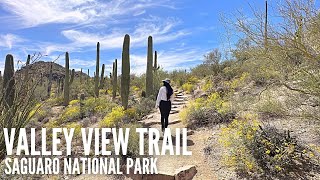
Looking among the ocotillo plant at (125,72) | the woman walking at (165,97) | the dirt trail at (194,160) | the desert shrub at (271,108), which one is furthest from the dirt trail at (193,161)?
the ocotillo plant at (125,72)

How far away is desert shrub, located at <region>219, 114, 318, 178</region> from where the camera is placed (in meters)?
5.17

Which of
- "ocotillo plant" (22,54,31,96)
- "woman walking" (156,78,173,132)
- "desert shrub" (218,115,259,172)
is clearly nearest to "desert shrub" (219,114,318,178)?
"desert shrub" (218,115,259,172)

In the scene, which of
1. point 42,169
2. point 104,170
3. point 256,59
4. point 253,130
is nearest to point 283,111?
point 253,130

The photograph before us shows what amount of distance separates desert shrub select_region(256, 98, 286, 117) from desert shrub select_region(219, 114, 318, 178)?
20.6 inches

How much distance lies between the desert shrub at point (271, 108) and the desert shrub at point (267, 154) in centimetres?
52

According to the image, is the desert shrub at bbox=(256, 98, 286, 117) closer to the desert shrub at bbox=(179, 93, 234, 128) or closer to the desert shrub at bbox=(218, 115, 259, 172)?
the desert shrub at bbox=(218, 115, 259, 172)

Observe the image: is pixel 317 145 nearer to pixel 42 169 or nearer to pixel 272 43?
pixel 272 43

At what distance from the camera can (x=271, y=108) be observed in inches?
273

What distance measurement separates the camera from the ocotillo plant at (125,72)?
43.7ft

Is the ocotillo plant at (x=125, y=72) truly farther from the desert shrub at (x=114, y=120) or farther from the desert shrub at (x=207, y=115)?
the desert shrub at (x=207, y=115)

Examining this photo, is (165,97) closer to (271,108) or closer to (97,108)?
(271,108)

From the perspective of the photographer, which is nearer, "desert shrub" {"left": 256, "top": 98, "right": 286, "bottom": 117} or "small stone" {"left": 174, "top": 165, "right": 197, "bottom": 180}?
"small stone" {"left": 174, "top": 165, "right": 197, "bottom": 180}

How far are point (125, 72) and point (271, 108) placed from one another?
Result: 7.99 metres

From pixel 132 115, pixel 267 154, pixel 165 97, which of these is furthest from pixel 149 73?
pixel 267 154
